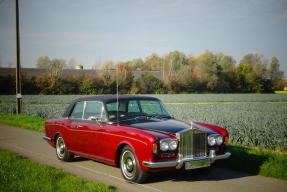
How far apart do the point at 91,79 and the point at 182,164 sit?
5623cm

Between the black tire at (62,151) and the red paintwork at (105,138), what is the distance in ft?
0.53

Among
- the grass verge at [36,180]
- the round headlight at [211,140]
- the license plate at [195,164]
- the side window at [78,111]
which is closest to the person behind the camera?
the grass verge at [36,180]

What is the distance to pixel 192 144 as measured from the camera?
582 centimetres

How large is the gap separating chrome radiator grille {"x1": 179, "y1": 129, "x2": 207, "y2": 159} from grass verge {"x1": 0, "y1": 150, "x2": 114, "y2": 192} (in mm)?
1494

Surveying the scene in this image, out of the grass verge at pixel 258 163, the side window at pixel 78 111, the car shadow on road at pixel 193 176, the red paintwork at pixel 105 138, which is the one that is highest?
the side window at pixel 78 111

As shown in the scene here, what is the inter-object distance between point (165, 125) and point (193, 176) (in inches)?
53.2

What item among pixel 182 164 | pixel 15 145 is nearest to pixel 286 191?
pixel 182 164

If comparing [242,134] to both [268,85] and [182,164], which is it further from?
[268,85]

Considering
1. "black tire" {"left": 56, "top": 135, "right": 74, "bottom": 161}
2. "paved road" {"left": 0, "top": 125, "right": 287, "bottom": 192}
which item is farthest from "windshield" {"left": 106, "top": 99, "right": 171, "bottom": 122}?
"black tire" {"left": 56, "top": 135, "right": 74, "bottom": 161}

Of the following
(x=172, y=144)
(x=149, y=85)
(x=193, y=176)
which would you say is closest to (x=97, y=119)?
(x=172, y=144)

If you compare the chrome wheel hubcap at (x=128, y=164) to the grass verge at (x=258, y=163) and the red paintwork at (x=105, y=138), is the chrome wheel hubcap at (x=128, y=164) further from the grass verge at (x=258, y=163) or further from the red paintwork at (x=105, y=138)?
the grass verge at (x=258, y=163)

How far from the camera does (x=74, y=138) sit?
7598mm

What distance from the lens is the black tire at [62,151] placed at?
7.98 metres

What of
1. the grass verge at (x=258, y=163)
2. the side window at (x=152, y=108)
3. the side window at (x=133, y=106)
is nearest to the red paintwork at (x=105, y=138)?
the side window at (x=133, y=106)
